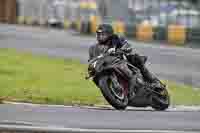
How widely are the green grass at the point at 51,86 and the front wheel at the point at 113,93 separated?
1.09 metres

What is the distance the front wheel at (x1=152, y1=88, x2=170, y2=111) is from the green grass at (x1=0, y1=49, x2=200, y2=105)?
113 centimetres

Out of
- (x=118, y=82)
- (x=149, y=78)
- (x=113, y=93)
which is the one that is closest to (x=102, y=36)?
(x=118, y=82)

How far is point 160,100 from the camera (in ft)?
43.8

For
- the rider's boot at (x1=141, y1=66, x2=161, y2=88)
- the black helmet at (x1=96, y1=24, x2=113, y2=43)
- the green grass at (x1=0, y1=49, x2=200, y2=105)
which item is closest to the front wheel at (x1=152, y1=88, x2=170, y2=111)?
the rider's boot at (x1=141, y1=66, x2=161, y2=88)

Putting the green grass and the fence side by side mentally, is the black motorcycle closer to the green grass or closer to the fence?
the green grass

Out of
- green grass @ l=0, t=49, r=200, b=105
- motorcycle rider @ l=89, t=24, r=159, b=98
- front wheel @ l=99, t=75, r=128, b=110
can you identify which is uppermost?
motorcycle rider @ l=89, t=24, r=159, b=98

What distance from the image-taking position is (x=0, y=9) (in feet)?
234

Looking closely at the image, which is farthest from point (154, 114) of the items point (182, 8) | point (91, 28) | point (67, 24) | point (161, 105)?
point (67, 24)

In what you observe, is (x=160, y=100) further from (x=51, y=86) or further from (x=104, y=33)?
(x=51, y=86)

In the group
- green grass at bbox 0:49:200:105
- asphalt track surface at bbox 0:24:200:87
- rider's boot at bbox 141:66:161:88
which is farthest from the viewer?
asphalt track surface at bbox 0:24:200:87

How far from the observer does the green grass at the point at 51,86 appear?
13.7m

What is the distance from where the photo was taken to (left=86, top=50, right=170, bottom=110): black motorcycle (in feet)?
40.7

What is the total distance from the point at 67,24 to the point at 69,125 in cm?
5195

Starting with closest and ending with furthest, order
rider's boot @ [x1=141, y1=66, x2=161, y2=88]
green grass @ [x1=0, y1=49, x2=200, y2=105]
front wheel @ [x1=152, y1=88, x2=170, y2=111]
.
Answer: rider's boot @ [x1=141, y1=66, x2=161, y2=88], front wheel @ [x1=152, y1=88, x2=170, y2=111], green grass @ [x1=0, y1=49, x2=200, y2=105]
